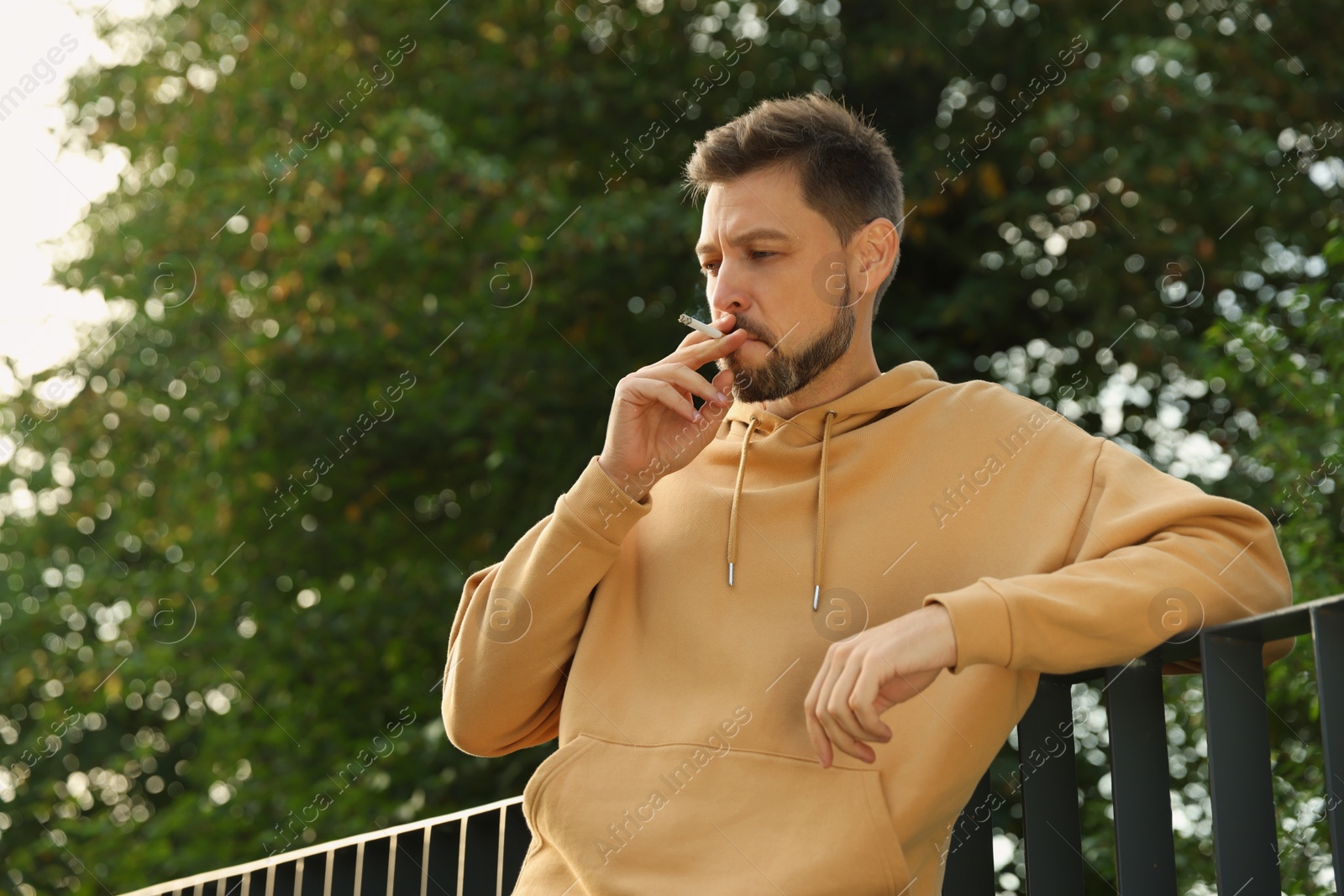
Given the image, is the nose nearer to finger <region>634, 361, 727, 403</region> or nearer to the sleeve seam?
finger <region>634, 361, 727, 403</region>

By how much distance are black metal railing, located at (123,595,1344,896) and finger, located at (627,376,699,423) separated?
681mm

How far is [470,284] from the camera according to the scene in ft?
19.6

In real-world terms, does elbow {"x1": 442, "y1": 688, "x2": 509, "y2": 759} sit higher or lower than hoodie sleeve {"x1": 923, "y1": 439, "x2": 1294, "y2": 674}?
higher

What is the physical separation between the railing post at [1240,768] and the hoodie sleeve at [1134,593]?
8 centimetres

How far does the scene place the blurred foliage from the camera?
5.73 meters

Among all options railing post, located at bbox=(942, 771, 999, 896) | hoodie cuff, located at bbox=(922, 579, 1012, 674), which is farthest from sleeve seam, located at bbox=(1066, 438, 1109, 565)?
railing post, located at bbox=(942, 771, 999, 896)

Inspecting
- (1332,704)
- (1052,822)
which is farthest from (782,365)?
(1332,704)

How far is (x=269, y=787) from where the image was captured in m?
5.89

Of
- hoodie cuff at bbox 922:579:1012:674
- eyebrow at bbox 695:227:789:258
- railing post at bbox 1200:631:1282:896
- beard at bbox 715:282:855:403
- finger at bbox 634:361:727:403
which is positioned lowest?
railing post at bbox 1200:631:1282:896

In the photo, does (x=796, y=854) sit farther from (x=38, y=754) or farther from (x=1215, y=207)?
(x=38, y=754)

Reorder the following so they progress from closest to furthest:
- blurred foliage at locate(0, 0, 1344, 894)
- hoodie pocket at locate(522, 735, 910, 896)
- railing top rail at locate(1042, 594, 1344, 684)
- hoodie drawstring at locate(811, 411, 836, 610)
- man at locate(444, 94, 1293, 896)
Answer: railing top rail at locate(1042, 594, 1344, 684) < man at locate(444, 94, 1293, 896) < hoodie pocket at locate(522, 735, 910, 896) < hoodie drawstring at locate(811, 411, 836, 610) < blurred foliage at locate(0, 0, 1344, 894)

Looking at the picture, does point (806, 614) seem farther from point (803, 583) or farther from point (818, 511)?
point (818, 511)

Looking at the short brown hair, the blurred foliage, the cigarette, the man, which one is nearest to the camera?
the man

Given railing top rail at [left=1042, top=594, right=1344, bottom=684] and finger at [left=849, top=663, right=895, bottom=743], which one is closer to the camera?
railing top rail at [left=1042, top=594, right=1344, bottom=684]
